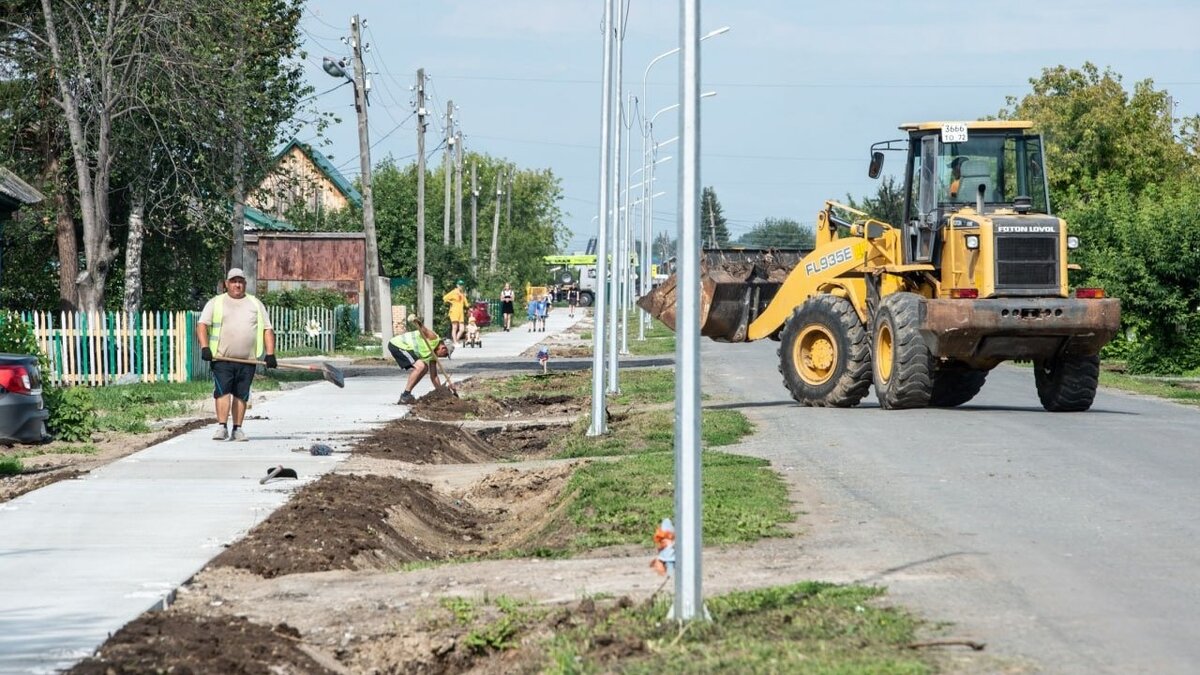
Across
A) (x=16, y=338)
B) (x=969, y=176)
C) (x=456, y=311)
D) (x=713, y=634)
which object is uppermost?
(x=969, y=176)

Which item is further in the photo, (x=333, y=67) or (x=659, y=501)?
(x=333, y=67)

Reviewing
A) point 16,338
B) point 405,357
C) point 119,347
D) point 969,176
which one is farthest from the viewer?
point 119,347

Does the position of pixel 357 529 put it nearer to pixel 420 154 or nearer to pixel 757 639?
pixel 757 639

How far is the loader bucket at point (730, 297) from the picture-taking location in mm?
25016

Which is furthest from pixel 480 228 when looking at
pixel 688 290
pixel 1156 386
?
pixel 688 290

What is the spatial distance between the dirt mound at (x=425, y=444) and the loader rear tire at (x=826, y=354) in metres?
4.36

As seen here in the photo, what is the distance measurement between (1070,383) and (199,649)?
1634 cm

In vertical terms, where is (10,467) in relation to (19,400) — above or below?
below

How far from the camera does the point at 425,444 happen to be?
18828 millimetres

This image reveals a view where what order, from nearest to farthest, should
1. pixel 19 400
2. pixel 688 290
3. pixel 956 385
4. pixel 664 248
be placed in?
pixel 688 290, pixel 19 400, pixel 956 385, pixel 664 248

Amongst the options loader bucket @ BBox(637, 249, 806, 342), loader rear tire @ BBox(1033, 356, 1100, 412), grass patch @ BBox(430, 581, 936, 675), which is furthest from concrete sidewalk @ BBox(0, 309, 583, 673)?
loader rear tire @ BBox(1033, 356, 1100, 412)

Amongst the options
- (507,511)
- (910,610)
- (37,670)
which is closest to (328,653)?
(37,670)

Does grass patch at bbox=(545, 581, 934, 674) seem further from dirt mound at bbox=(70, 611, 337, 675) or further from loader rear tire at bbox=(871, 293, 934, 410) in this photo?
loader rear tire at bbox=(871, 293, 934, 410)

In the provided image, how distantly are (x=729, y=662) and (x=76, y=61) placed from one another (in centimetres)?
2413
